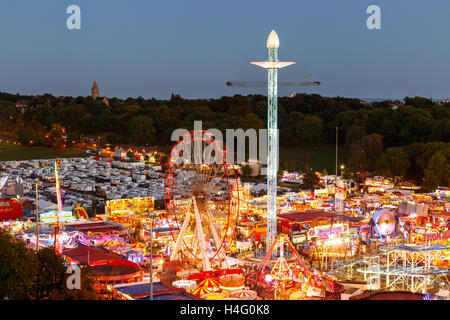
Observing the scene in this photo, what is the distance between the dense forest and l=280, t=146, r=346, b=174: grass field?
47.9 inches

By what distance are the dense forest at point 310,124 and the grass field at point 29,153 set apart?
1957 mm

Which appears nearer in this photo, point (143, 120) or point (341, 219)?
point (341, 219)

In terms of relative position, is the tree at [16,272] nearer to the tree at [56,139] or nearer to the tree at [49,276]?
the tree at [49,276]

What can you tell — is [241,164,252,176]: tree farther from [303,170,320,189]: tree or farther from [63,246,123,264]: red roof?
[63,246,123,264]: red roof

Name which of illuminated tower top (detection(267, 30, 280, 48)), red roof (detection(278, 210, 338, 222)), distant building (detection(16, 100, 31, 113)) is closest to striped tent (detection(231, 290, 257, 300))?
illuminated tower top (detection(267, 30, 280, 48))

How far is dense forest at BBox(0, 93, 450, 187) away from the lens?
46969 mm

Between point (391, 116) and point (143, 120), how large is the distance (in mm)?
35400

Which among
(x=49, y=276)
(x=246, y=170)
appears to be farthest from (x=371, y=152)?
(x=49, y=276)

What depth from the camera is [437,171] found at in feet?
138

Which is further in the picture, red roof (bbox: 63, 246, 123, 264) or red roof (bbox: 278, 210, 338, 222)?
red roof (bbox: 278, 210, 338, 222)
